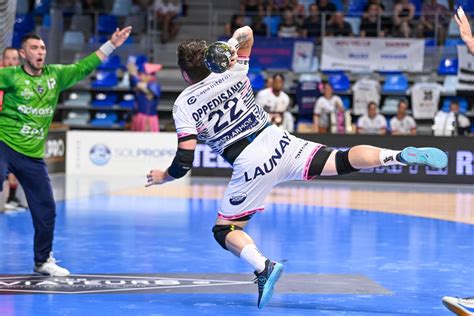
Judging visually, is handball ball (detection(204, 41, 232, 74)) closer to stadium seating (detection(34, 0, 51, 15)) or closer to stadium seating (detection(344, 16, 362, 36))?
stadium seating (detection(344, 16, 362, 36))

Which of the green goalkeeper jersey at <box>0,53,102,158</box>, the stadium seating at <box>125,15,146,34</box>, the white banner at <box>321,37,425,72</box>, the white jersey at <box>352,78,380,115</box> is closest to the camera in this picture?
the green goalkeeper jersey at <box>0,53,102,158</box>

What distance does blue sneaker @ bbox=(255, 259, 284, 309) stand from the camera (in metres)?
7.68

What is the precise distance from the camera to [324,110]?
23.6m

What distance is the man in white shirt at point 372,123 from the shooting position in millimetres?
23078

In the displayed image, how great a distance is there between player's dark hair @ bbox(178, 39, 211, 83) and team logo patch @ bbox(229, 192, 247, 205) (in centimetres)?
100

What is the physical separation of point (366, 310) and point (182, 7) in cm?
2236

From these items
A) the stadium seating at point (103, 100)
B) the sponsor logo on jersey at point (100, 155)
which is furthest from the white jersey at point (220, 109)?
the stadium seating at point (103, 100)

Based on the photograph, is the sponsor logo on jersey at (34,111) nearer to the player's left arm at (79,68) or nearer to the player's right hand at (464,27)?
the player's left arm at (79,68)

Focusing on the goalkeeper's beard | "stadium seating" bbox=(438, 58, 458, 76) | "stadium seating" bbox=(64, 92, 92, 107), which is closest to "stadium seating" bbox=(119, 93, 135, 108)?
"stadium seating" bbox=(64, 92, 92, 107)

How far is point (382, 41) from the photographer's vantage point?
2609cm

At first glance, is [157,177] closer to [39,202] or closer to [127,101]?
[39,202]

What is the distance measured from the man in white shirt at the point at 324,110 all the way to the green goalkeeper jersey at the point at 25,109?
46.6ft

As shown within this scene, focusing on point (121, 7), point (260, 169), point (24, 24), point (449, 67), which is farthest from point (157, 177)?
point (121, 7)

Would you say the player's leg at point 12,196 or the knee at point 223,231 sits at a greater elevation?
the knee at point 223,231
